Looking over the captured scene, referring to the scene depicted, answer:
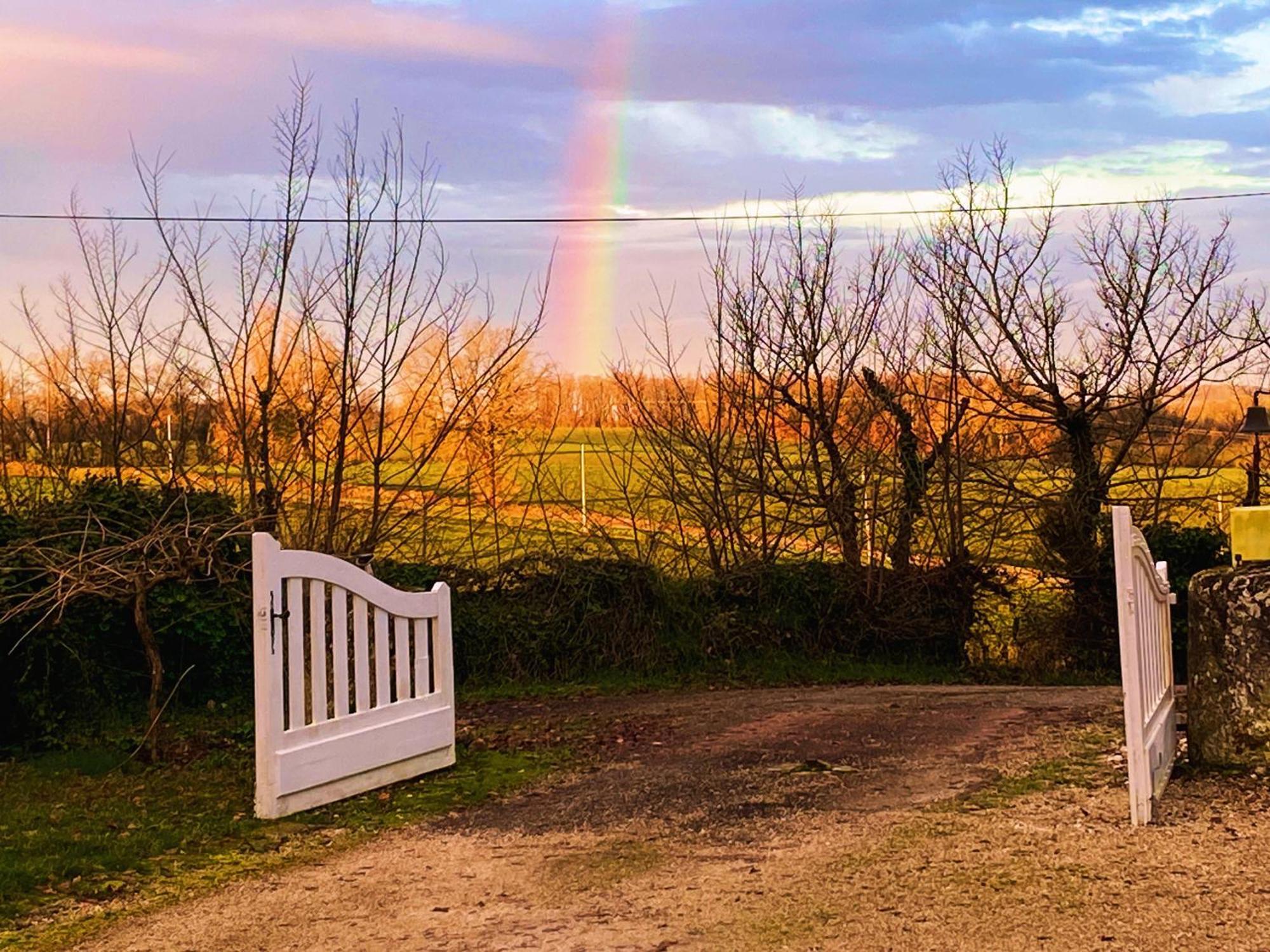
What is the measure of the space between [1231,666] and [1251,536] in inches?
26.3

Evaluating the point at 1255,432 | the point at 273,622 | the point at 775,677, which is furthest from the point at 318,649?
the point at 1255,432

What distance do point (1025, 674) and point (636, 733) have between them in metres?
6.35

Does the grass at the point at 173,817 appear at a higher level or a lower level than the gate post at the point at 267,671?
lower

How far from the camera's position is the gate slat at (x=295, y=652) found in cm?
585

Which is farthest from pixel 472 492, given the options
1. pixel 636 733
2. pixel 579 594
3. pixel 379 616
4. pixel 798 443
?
pixel 379 616

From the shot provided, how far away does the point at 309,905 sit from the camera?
180 inches

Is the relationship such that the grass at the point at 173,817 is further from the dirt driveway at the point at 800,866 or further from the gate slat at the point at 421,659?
the gate slat at the point at 421,659

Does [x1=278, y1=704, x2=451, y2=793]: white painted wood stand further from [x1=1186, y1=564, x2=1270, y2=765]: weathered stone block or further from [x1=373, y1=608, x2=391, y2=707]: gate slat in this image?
[x1=1186, y1=564, x2=1270, y2=765]: weathered stone block

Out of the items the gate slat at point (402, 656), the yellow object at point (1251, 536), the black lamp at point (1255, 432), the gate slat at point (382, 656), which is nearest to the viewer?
the yellow object at point (1251, 536)

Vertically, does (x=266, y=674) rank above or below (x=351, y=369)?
below

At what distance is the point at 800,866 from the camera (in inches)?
191

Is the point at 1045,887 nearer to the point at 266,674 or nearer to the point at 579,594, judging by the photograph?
the point at 266,674

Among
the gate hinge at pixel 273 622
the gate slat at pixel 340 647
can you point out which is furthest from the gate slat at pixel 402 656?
the gate hinge at pixel 273 622

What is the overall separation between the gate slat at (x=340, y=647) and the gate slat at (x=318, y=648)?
65 mm
